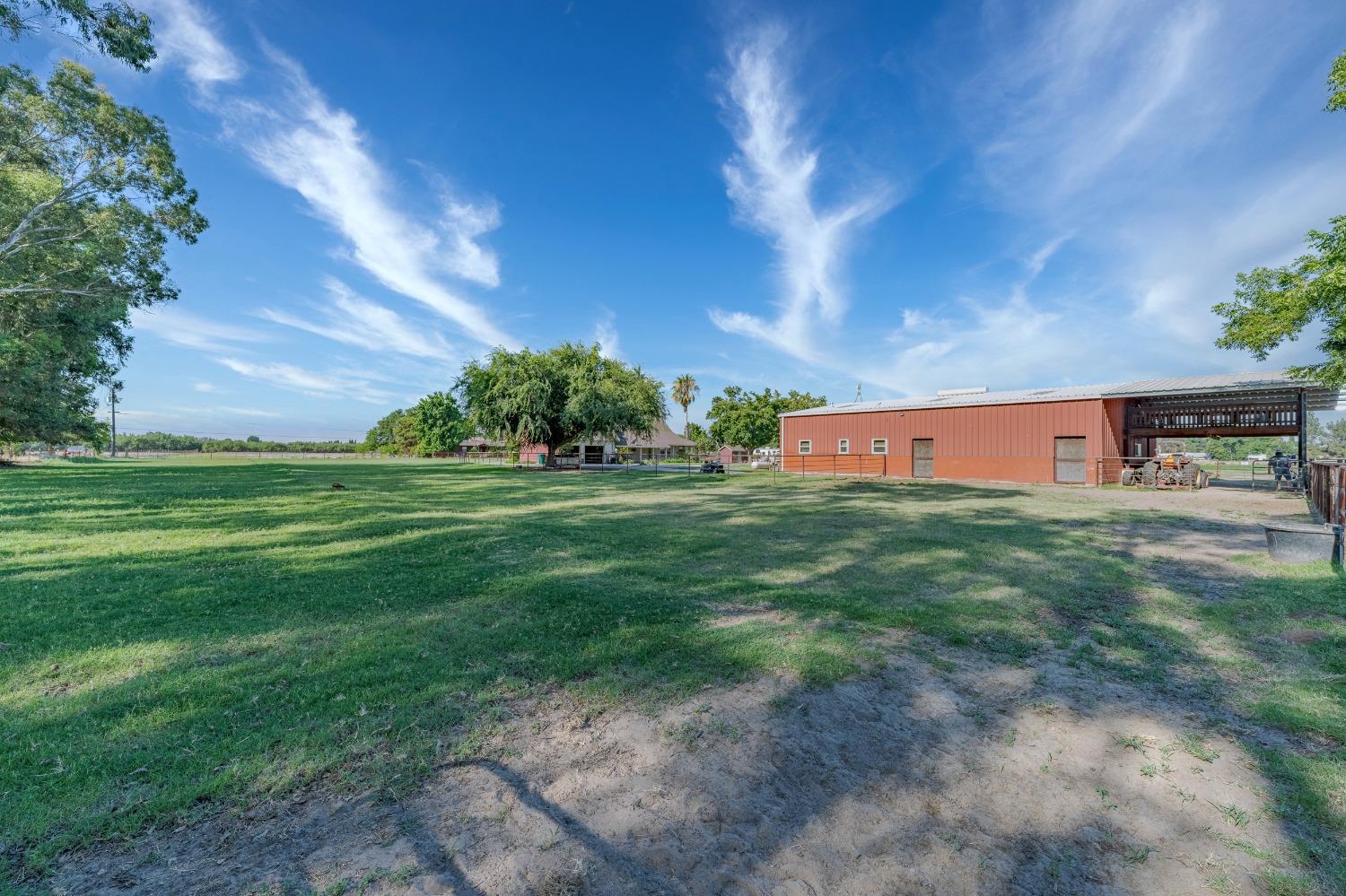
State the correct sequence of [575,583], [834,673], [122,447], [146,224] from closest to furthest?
1. [834,673]
2. [575,583]
3. [146,224]
4. [122,447]

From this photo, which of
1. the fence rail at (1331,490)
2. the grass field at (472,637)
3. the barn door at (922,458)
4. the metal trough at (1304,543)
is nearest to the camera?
the grass field at (472,637)

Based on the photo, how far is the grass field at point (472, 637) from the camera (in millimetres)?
2732

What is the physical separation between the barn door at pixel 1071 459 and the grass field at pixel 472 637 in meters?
14.2

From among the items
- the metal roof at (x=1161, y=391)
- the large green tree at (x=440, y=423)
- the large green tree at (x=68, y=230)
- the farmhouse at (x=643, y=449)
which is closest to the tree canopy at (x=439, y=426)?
the large green tree at (x=440, y=423)

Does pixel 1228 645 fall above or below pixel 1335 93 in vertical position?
below

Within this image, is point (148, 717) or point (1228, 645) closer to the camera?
point (148, 717)

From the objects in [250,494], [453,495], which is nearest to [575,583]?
[453,495]

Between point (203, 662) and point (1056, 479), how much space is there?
90.0 ft

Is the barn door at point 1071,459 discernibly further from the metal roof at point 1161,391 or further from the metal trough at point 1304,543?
the metal trough at point 1304,543

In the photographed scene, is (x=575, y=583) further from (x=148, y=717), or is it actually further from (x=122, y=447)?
(x=122, y=447)

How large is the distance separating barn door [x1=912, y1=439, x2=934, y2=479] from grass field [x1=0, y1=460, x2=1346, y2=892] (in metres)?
16.9

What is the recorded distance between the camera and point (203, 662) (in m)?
4.02

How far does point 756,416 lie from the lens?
61.9 metres

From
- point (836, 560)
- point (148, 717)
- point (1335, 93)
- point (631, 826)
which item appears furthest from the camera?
point (1335, 93)
